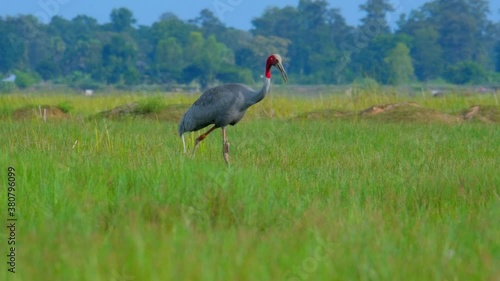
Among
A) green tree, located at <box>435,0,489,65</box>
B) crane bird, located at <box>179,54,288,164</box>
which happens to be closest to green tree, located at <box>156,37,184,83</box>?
green tree, located at <box>435,0,489,65</box>

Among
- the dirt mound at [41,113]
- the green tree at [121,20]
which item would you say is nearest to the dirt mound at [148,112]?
the dirt mound at [41,113]

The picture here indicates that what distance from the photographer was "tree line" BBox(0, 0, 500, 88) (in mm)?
72812

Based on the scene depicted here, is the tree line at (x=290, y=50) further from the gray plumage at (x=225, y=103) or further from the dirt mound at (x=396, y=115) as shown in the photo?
the gray plumage at (x=225, y=103)

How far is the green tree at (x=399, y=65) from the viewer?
68812mm

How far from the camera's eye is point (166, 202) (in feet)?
17.9

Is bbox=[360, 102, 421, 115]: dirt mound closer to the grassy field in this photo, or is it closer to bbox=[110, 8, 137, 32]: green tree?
the grassy field

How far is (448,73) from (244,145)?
6230 centimetres

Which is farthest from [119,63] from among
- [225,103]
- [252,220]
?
[252,220]

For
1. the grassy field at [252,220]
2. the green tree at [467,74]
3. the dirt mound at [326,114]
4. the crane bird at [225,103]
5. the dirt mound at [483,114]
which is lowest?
the green tree at [467,74]

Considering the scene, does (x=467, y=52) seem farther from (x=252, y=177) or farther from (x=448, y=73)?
(x=252, y=177)

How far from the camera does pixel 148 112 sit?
64.5 feet

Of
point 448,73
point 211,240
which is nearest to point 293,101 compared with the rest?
point 211,240

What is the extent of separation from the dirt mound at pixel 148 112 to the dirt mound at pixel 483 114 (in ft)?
17.4

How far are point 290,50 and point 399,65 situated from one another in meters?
18.2
